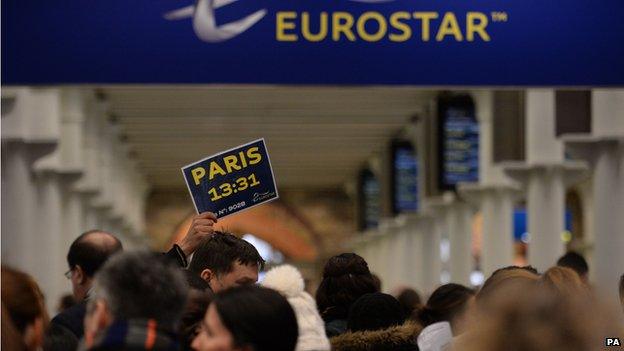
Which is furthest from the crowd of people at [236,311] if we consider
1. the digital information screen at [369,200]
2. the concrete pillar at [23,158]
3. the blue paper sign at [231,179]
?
the digital information screen at [369,200]

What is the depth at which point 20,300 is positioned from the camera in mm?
4738

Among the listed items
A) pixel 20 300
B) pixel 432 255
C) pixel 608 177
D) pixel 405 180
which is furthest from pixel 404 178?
pixel 20 300

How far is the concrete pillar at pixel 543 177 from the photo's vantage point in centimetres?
2189

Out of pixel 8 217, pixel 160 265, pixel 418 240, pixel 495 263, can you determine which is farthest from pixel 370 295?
pixel 418 240

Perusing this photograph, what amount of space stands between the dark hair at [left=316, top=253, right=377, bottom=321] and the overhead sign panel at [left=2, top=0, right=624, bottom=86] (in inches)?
104

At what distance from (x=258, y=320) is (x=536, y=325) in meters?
0.76

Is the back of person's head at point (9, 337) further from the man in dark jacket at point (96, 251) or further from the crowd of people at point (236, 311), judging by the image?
the man in dark jacket at point (96, 251)

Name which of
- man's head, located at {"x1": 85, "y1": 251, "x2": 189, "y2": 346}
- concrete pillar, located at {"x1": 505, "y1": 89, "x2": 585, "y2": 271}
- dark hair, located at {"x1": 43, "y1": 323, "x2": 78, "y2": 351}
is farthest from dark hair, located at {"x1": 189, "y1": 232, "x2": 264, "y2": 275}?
concrete pillar, located at {"x1": 505, "y1": 89, "x2": 585, "y2": 271}

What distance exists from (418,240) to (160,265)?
109ft

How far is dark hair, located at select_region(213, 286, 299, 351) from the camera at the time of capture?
405cm

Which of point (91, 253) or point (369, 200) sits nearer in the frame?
point (91, 253)

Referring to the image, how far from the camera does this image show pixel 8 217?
20141 mm

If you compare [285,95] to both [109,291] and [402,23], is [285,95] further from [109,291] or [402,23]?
[109,291]

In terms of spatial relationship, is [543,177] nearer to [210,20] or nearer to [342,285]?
[210,20]
